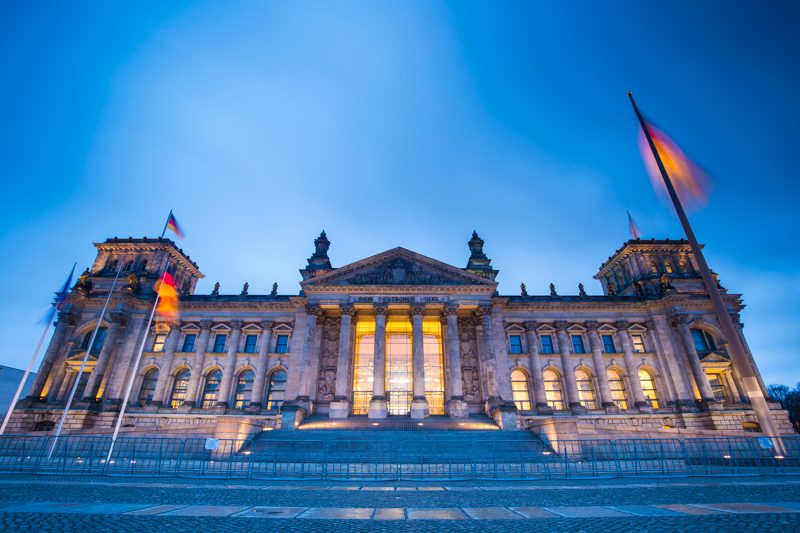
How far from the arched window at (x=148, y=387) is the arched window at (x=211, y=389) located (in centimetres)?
481

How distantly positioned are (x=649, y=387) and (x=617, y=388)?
3.21 meters

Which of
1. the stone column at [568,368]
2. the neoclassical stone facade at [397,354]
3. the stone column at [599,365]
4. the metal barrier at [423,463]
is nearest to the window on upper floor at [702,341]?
the neoclassical stone facade at [397,354]

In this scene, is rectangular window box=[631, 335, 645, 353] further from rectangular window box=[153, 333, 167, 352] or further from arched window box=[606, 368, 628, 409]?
rectangular window box=[153, 333, 167, 352]

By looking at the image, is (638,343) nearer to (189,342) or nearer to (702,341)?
(702,341)

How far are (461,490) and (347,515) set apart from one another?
185 inches

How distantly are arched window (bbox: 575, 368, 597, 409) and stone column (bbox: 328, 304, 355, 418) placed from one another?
74.6 feet

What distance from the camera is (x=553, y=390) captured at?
36.7m

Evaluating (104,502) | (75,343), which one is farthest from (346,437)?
(75,343)

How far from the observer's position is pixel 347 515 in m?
6.35

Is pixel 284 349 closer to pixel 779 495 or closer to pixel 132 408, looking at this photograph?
pixel 132 408

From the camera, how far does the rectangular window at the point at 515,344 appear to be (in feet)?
125

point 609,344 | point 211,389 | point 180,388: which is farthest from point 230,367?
point 609,344

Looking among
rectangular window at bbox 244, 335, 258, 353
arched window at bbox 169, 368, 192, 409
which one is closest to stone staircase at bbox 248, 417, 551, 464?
rectangular window at bbox 244, 335, 258, 353

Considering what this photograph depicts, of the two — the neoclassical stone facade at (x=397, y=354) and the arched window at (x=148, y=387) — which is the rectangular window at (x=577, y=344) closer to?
Result: the neoclassical stone facade at (x=397, y=354)
